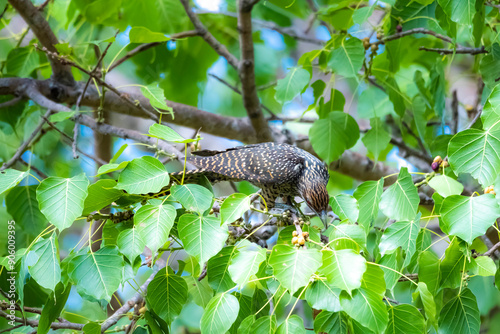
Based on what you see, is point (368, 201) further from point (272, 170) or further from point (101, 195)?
point (101, 195)

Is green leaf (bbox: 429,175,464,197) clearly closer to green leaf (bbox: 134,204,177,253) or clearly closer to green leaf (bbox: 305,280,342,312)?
green leaf (bbox: 305,280,342,312)

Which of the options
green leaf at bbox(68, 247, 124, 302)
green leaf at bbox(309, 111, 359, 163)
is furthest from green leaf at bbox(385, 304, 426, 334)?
green leaf at bbox(309, 111, 359, 163)

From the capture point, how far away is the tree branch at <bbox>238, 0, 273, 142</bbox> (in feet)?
11.9

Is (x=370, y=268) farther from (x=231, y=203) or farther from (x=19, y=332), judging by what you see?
(x=19, y=332)

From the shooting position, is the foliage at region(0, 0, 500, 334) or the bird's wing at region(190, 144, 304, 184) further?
the bird's wing at region(190, 144, 304, 184)

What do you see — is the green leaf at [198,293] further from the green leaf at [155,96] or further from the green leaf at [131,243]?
the green leaf at [155,96]

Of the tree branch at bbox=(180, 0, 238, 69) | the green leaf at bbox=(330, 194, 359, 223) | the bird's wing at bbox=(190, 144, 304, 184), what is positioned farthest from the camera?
the tree branch at bbox=(180, 0, 238, 69)

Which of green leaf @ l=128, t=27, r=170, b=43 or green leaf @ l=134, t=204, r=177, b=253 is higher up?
green leaf @ l=128, t=27, r=170, b=43

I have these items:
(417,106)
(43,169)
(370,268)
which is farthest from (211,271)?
(43,169)

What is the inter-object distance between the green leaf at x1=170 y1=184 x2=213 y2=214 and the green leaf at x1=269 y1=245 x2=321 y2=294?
0.35 m

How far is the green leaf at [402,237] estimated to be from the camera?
1.90m

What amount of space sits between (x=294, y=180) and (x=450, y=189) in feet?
3.90

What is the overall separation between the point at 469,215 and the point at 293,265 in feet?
2.04

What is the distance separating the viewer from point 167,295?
1.99 meters
